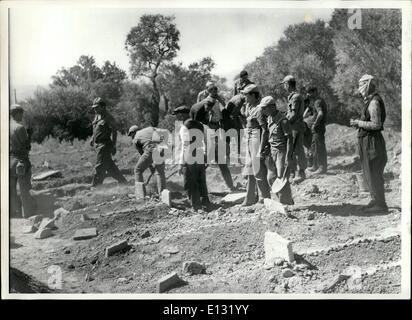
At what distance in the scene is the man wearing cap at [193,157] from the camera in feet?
26.3

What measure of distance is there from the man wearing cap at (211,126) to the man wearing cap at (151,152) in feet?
3.13

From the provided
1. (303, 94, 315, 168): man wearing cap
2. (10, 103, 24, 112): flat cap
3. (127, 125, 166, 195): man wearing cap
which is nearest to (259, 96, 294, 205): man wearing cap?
(303, 94, 315, 168): man wearing cap

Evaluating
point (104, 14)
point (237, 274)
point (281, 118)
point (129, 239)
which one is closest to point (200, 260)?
point (237, 274)

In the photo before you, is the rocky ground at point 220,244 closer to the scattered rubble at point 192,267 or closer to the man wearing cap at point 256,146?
the scattered rubble at point 192,267

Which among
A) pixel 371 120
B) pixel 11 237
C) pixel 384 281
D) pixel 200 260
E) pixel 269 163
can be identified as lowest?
pixel 384 281

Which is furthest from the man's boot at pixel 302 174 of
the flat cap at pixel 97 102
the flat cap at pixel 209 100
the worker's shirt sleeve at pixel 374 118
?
the flat cap at pixel 97 102

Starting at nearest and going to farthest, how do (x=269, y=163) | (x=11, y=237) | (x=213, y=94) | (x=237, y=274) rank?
(x=237, y=274) → (x=11, y=237) → (x=269, y=163) → (x=213, y=94)

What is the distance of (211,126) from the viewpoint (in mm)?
8742

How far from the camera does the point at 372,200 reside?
7688mm

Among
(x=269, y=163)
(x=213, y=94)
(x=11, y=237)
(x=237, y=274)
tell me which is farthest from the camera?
(x=213, y=94)

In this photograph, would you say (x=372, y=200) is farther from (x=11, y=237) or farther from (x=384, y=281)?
(x=11, y=237)

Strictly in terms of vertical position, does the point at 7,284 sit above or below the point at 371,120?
below

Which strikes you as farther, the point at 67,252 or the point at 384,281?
the point at 67,252

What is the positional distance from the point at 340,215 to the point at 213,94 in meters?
3.05
